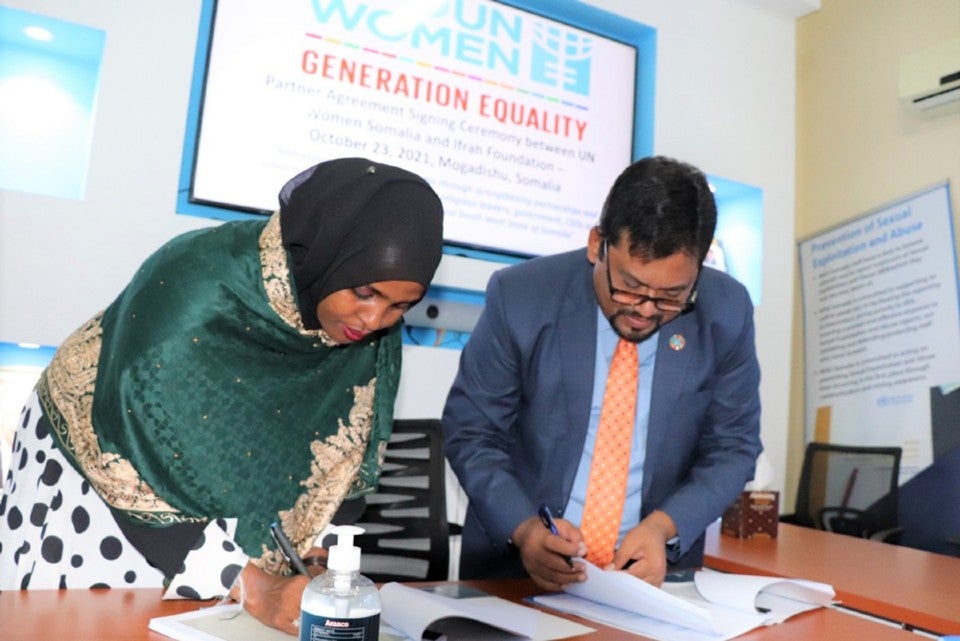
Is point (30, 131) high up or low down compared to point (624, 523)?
up

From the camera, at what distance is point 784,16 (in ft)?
14.0

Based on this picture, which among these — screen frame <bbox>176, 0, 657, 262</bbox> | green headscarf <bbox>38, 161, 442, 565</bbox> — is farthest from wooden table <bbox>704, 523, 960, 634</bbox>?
screen frame <bbox>176, 0, 657, 262</bbox>

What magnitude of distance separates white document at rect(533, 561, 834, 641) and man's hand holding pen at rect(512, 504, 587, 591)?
0.02 metres

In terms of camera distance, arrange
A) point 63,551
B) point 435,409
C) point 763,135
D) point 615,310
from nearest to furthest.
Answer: point 63,551 < point 615,310 < point 435,409 < point 763,135

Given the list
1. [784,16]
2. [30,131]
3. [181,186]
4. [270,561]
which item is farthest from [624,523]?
[784,16]

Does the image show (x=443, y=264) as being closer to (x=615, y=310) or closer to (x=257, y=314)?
(x=615, y=310)

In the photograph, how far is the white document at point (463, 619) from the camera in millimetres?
1045

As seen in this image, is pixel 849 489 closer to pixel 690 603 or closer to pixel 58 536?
pixel 690 603

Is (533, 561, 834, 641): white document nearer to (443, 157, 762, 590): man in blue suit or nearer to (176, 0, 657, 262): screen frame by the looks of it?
(443, 157, 762, 590): man in blue suit

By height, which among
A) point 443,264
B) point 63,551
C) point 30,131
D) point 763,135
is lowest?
point 63,551

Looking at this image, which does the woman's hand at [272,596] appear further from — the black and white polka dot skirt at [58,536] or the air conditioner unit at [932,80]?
the air conditioner unit at [932,80]

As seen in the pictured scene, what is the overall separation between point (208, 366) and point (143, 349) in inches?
3.5

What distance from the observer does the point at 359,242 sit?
1.17 metres

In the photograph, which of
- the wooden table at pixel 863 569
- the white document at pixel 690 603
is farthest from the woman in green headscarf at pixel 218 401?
the wooden table at pixel 863 569
